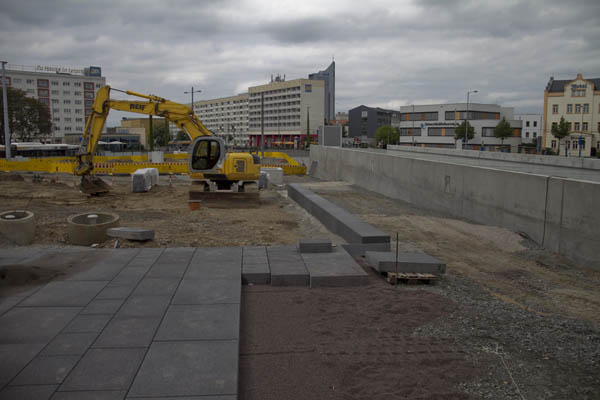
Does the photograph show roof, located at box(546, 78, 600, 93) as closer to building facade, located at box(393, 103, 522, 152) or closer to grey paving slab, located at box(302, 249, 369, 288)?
building facade, located at box(393, 103, 522, 152)

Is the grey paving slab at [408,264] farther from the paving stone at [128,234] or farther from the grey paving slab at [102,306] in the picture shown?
the paving stone at [128,234]

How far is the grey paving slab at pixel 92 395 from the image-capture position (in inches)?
161

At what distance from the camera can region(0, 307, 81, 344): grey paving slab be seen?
208 inches

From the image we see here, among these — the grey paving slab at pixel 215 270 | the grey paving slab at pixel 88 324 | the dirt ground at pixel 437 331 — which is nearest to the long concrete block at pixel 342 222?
the dirt ground at pixel 437 331

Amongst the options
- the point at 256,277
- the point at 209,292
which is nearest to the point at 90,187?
the point at 256,277

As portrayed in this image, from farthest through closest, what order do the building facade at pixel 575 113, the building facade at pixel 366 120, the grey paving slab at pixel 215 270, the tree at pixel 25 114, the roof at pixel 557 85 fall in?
the building facade at pixel 366 120
the tree at pixel 25 114
the roof at pixel 557 85
the building facade at pixel 575 113
the grey paving slab at pixel 215 270

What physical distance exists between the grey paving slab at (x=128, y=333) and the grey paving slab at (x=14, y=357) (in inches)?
24.0

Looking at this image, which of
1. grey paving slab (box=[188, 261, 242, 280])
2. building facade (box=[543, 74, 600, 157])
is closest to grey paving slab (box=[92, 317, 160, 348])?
grey paving slab (box=[188, 261, 242, 280])

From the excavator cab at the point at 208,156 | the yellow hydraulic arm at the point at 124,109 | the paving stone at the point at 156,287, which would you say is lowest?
the paving stone at the point at 156,287

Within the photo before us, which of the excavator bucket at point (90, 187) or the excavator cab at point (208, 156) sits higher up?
the excavator cab at point (208, 156)

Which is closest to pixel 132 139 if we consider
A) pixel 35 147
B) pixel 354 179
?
pixel 35 147

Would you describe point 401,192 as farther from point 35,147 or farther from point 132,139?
point 132,139

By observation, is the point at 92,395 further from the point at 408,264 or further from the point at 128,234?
the point at 128,234

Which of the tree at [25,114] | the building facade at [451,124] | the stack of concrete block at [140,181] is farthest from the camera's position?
the building facade at [451,124]
